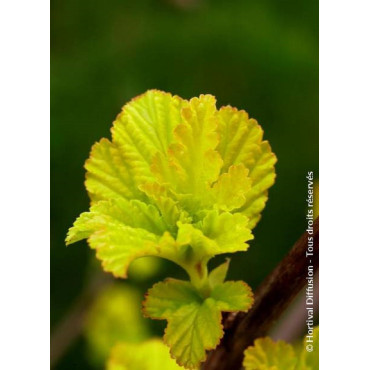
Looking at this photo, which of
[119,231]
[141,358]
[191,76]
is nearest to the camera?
[119,231]

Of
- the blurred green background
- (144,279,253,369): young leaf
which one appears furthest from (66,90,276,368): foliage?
the blurred green background

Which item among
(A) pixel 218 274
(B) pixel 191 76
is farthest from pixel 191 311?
(B) pixel 191 76

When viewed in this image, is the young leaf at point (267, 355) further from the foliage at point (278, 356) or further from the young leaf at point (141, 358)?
the young leaf at point (141, 358)

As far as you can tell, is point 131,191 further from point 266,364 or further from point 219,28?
point 219,28

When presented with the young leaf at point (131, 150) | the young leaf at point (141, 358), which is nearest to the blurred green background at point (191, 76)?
the young leaf at point (141, 358)

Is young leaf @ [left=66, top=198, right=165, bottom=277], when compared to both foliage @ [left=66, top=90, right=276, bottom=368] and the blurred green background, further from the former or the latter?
the blurred green background

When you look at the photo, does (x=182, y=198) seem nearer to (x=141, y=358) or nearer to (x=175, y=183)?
(x=175, y=183)
